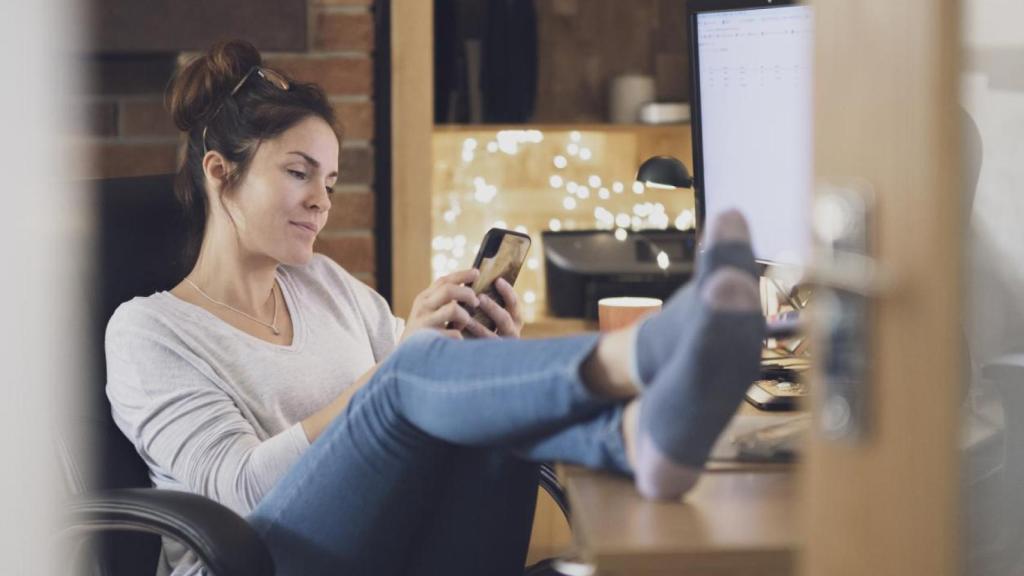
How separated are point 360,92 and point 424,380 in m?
1.30

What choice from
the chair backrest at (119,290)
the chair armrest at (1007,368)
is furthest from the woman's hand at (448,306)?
the chair armrest at (1007,368)

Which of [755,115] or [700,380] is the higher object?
[755,115]

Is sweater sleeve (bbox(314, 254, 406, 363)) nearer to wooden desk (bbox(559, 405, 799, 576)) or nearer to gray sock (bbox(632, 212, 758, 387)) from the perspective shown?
wooden desk (bbox(559, 405, 799, 576))

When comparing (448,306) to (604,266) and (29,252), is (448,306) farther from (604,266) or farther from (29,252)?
(604,266)

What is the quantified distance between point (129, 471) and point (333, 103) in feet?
3.18

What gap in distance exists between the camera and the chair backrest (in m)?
1.50

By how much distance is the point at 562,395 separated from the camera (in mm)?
1005

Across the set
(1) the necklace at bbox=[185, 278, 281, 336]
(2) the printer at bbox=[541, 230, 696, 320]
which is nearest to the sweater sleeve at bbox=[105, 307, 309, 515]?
(1) the necklace at bbox=[185, 278, 281, 336]

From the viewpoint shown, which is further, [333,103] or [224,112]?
[333,103]

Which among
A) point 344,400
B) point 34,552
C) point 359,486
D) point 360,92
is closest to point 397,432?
point 359,486

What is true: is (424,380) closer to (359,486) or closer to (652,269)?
(359,486)

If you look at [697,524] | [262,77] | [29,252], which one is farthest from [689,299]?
[262,77]

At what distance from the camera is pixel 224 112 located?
175cm

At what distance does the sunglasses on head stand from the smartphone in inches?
16.3
